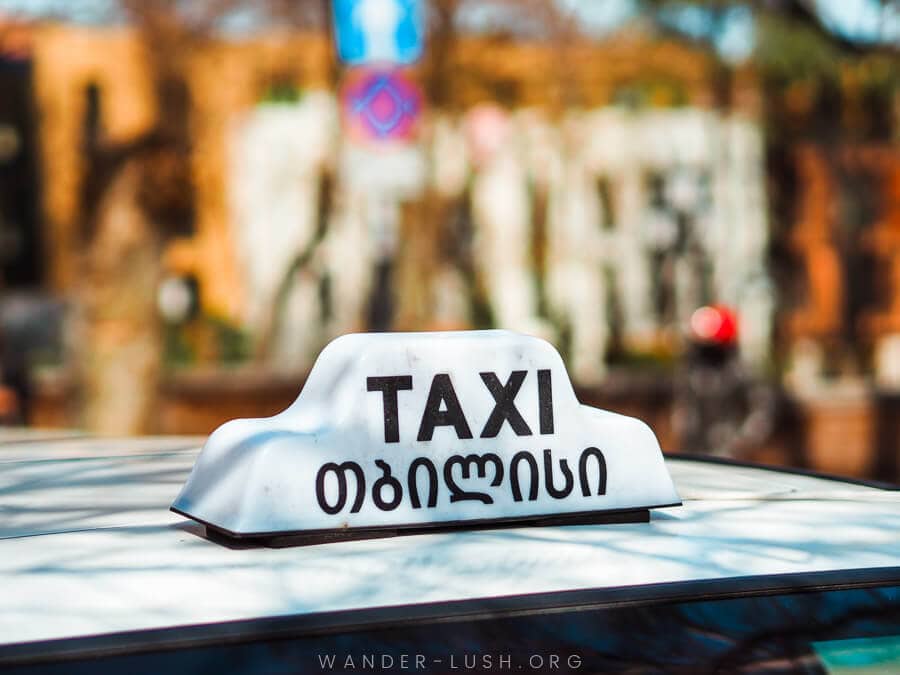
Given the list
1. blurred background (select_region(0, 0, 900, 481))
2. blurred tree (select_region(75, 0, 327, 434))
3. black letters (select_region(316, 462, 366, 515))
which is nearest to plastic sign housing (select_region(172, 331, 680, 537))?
black letters (select_region(316, 462, 366, 515))

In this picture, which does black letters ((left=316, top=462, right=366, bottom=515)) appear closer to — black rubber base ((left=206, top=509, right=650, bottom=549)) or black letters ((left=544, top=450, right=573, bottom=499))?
black rubber base ((left=206, top=509, right=650, bottom=549))

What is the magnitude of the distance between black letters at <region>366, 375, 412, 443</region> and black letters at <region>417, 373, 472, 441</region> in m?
0.03

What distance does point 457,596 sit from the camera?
1679mm

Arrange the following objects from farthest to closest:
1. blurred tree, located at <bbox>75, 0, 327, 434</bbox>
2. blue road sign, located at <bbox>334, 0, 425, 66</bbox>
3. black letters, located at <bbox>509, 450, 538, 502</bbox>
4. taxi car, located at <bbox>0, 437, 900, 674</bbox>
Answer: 1. blurred tree, located at <bbox>75, 0, 327, 434</bbox>
2. blue road sign, located at <bbox>334, 0, 425, 66</bbox>
3. black letters, located at <bbox>509, 450, 538, 502</bbox>
4. taxi car, located at <bbox>0, 437, 900, 674</bbox>

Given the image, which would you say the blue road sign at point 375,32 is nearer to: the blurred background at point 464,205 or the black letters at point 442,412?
the blurred background at point 464,205

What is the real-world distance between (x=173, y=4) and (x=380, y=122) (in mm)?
5967

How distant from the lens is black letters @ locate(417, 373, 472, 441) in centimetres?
186

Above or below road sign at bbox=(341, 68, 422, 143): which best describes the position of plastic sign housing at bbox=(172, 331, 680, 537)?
below

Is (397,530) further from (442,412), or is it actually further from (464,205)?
(464,205)

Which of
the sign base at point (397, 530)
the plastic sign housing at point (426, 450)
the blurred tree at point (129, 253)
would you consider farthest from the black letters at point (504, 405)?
the blurred tree at point (129, 253)

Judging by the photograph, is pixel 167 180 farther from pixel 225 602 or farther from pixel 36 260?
pixel 36 260

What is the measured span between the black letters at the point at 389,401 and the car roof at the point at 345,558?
0.39ft

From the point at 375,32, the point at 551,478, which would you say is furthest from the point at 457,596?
the point at 375,32

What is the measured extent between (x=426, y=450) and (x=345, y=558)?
178 mm
